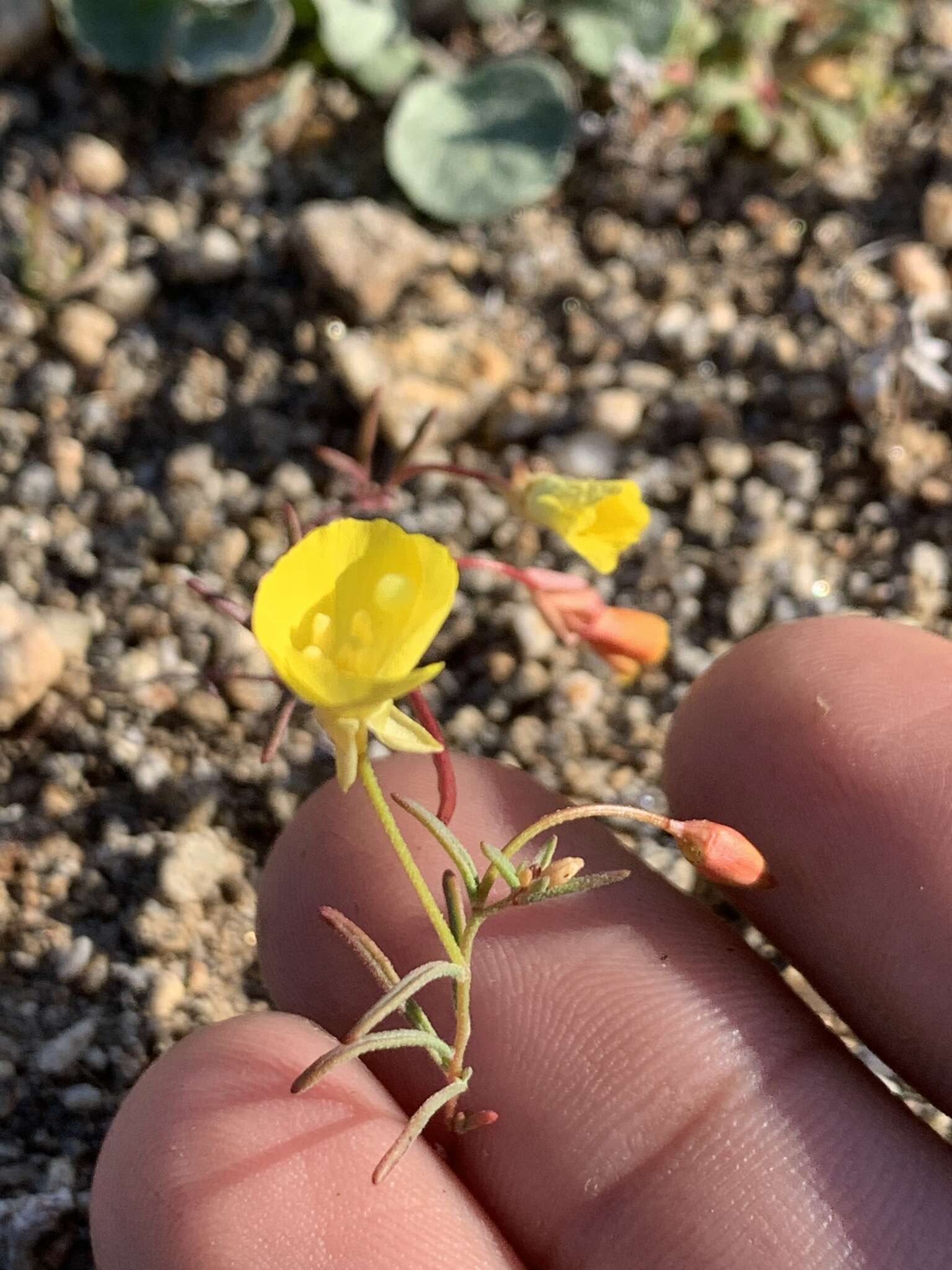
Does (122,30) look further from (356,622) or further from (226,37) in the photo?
(356,622)

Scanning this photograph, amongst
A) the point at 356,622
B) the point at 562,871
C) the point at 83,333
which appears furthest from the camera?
the point at 83,333

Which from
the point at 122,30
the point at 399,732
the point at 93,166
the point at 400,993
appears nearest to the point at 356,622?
the point at 399,732

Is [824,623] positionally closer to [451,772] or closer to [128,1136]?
[451,772]

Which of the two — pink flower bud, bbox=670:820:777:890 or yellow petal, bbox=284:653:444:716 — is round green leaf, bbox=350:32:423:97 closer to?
yellow petal, bbox=284:653:444:716

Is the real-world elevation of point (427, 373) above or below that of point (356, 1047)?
above

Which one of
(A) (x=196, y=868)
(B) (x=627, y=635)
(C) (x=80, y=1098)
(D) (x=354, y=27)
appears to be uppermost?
(D) (x=354, y=27)

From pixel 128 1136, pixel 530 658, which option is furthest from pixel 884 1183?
pixel 530 658

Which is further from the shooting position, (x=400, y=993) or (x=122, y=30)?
(x=122, y=30)
